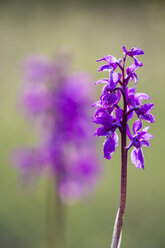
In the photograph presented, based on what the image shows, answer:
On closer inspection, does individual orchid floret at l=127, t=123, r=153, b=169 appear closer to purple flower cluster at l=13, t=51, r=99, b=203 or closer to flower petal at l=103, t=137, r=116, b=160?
flower petal at l=103, t=137, r=116, b=160

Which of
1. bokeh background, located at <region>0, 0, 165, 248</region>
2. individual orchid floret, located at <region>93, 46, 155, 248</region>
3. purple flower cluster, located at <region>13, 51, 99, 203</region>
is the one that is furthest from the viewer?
bokeh background, located at <region>0, 0, 165, 248</region>

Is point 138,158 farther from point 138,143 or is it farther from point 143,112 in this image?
point 143,112

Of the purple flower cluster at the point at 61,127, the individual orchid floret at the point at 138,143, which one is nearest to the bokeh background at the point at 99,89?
the purple flower cluster at the point at 61,127

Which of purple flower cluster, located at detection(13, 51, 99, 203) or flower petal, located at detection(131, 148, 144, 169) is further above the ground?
purple flower cluster, located at detection(13, 51, 99, 203)

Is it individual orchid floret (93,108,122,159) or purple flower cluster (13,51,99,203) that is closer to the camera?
individual orchid floret (93,108,122,159)

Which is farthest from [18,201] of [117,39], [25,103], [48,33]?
[48,33]

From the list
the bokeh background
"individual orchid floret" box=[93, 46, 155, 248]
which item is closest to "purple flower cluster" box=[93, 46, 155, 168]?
"individual orchid floret" box=[93, 46, 155, 248]

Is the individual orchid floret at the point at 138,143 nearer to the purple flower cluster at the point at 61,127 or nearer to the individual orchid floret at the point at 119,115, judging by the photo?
the individual orchid floret at the point at 119,115
